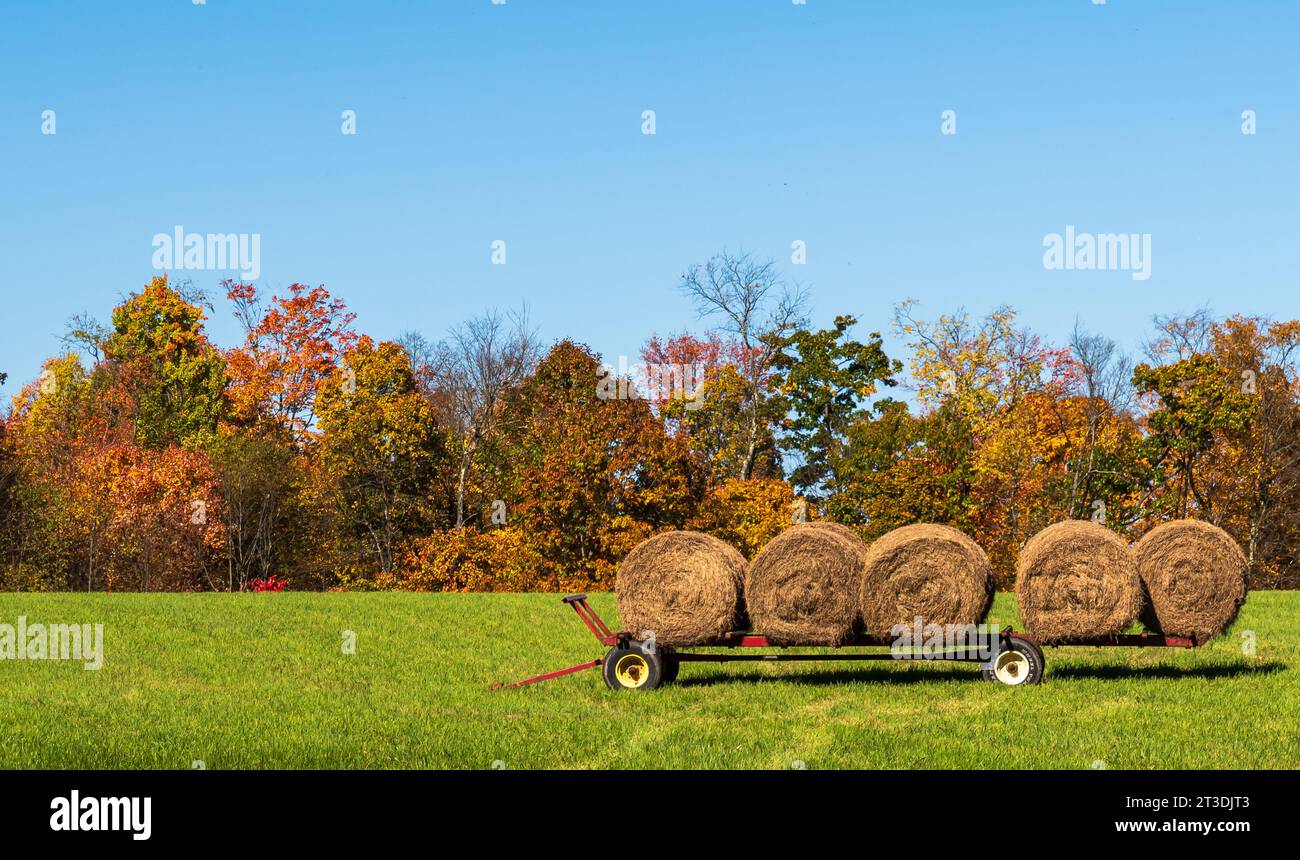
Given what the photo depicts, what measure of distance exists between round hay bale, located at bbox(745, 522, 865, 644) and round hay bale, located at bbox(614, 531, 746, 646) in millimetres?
347

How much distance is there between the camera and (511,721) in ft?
49.6

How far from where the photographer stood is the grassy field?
12.9 metres

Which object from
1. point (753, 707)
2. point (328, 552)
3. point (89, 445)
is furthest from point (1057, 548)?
point (89, 445)

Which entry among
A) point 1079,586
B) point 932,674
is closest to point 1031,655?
point 1079,586

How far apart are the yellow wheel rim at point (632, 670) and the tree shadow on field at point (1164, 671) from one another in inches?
219

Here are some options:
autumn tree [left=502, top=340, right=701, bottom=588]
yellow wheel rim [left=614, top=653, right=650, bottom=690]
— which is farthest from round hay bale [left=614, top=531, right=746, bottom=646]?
autumn tree [left=502, top=340, right=701, bottom=588]

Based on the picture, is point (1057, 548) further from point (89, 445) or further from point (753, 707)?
point (89, 445)

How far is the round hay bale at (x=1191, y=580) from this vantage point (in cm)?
1792

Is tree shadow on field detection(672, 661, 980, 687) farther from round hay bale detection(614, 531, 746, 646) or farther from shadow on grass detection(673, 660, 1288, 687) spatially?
round hay bale detection(614, 531, 746, 646)

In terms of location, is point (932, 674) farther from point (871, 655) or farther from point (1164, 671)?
point (1164, 671)

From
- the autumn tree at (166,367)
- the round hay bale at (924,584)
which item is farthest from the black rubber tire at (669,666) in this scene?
the autumn tree at (166,367)

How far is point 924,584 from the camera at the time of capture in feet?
56.1
